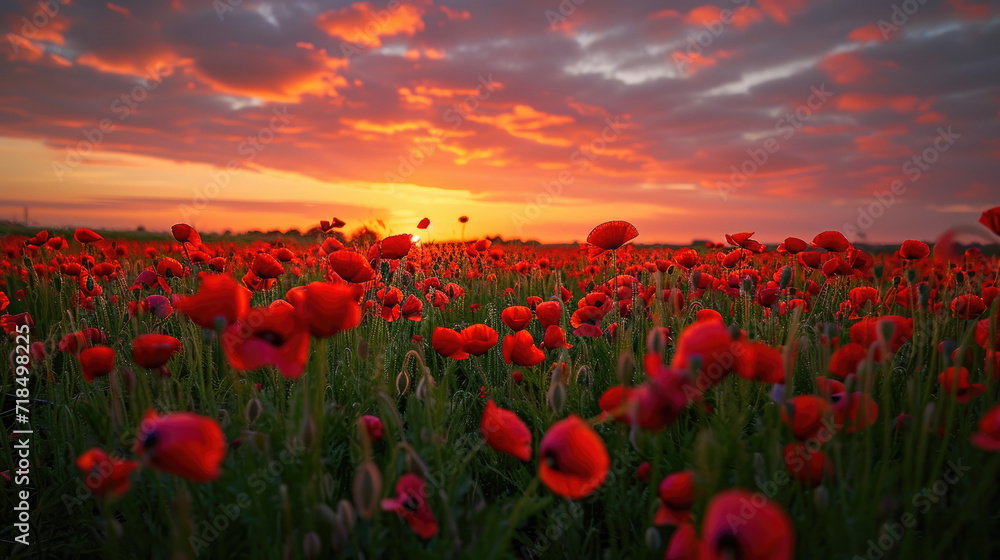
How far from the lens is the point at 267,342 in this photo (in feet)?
3.98

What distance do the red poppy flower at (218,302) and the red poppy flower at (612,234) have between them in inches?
70.6

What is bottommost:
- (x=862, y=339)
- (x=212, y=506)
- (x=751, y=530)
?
(x=212, y=506)

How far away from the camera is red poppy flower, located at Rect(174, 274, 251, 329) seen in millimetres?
1193

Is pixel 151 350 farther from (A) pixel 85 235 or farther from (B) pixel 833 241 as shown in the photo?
(B) pixel 833 241

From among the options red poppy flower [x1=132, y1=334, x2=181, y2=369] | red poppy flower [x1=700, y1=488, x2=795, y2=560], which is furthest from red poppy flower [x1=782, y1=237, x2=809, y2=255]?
red poppy flower [x1=132, y1=334, x2=181, y2=369]

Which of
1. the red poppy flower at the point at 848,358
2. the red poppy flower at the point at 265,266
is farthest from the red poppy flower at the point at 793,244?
the red poppy flower at the point at 265,266

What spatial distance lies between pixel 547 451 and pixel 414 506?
41cm

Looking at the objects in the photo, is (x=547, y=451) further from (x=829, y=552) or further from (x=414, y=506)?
(x=829, y=552)

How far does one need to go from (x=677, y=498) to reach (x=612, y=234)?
163 centimetres

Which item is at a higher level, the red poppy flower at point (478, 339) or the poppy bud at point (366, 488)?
the red poppy flower at point (478, 339)

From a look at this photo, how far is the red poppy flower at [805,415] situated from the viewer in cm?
129

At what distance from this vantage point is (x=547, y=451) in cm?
100

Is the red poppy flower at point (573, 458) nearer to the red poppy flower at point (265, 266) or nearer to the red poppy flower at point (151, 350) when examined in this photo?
the red poppy flower at point (151, 350)

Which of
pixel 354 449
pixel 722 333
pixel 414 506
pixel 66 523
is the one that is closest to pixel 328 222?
pixel 66 523
